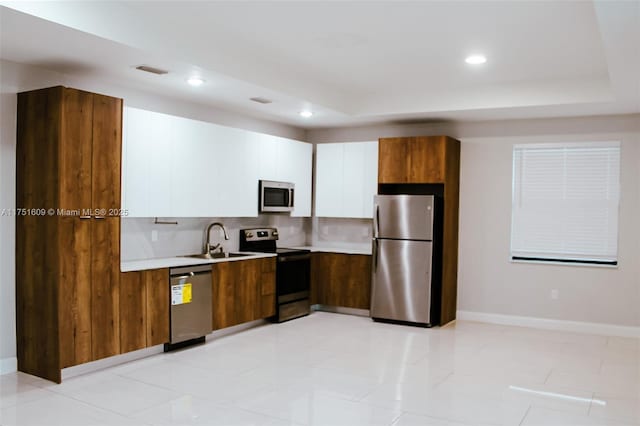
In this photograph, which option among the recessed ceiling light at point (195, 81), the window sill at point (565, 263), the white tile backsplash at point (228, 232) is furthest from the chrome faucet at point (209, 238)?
the window sill at point (565, 263)

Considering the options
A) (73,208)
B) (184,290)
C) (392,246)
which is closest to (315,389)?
(184,290)

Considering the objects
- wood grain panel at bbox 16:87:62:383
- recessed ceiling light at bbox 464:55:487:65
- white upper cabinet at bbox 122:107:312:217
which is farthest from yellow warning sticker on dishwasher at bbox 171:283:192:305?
recessed ceiling light at bbox 464:55:487:65

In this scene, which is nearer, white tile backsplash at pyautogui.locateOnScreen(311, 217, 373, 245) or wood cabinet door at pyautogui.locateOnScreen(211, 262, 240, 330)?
wood cabinet door at pyautogui.locateOnScreen(211, 262, 240, 330)

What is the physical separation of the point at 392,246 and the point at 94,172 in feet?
11.5

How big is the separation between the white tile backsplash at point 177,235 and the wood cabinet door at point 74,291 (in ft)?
2.68

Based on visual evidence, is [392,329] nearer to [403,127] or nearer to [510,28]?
[403,127]

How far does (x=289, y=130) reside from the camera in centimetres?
746

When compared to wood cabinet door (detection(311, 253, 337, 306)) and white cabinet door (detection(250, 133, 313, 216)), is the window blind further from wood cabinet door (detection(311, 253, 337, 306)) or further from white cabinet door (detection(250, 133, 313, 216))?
white cabinet door (detection(250, 133, 313, 216))

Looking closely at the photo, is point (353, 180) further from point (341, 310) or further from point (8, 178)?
point (8, 178)

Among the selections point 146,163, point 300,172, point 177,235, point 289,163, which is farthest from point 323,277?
point 146,163

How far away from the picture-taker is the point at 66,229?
4086 millimetres

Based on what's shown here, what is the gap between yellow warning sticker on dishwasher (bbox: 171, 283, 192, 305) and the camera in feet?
16.1

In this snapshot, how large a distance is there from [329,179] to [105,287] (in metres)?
3.58

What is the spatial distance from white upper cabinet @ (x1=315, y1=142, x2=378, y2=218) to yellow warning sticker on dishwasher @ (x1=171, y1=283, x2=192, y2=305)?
266cm
